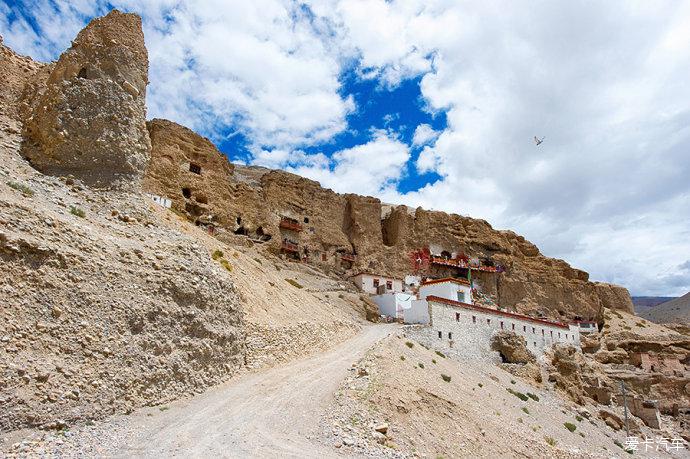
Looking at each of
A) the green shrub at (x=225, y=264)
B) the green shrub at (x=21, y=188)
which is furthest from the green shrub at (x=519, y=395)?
the green shrub at (x=21, y=188)

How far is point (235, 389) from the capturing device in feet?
44.2

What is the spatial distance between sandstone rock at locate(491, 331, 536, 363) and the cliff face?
15866 millimetres

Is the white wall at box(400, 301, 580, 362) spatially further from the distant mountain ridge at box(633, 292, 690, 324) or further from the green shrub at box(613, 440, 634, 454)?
the distant mountain ridge at box(633, 292, 690, 324)

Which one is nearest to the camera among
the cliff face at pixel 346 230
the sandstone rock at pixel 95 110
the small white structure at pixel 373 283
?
the sandstone rock at pixel 95 110

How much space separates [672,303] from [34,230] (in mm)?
130263

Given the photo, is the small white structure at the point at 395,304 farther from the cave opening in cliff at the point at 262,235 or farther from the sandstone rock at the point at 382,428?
the sandstone rock at the point at 382,428

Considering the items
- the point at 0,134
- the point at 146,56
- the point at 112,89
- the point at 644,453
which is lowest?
the point at 644,453

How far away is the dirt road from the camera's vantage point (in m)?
9.41

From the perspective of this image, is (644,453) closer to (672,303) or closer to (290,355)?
(290,355)

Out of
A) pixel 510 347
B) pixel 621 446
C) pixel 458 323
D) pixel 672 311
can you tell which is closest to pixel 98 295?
pixel 458 323

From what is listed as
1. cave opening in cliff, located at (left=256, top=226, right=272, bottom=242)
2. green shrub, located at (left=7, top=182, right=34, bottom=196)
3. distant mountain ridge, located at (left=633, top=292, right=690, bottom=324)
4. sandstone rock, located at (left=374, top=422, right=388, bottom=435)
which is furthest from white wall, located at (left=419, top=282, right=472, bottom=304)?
distant mountain ridge, located at (left=633, top=292, right=690, bottom=324)

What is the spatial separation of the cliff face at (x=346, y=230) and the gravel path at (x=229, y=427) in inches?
838

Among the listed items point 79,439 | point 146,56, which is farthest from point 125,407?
point 146,56

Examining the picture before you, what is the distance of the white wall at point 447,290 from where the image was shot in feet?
113
